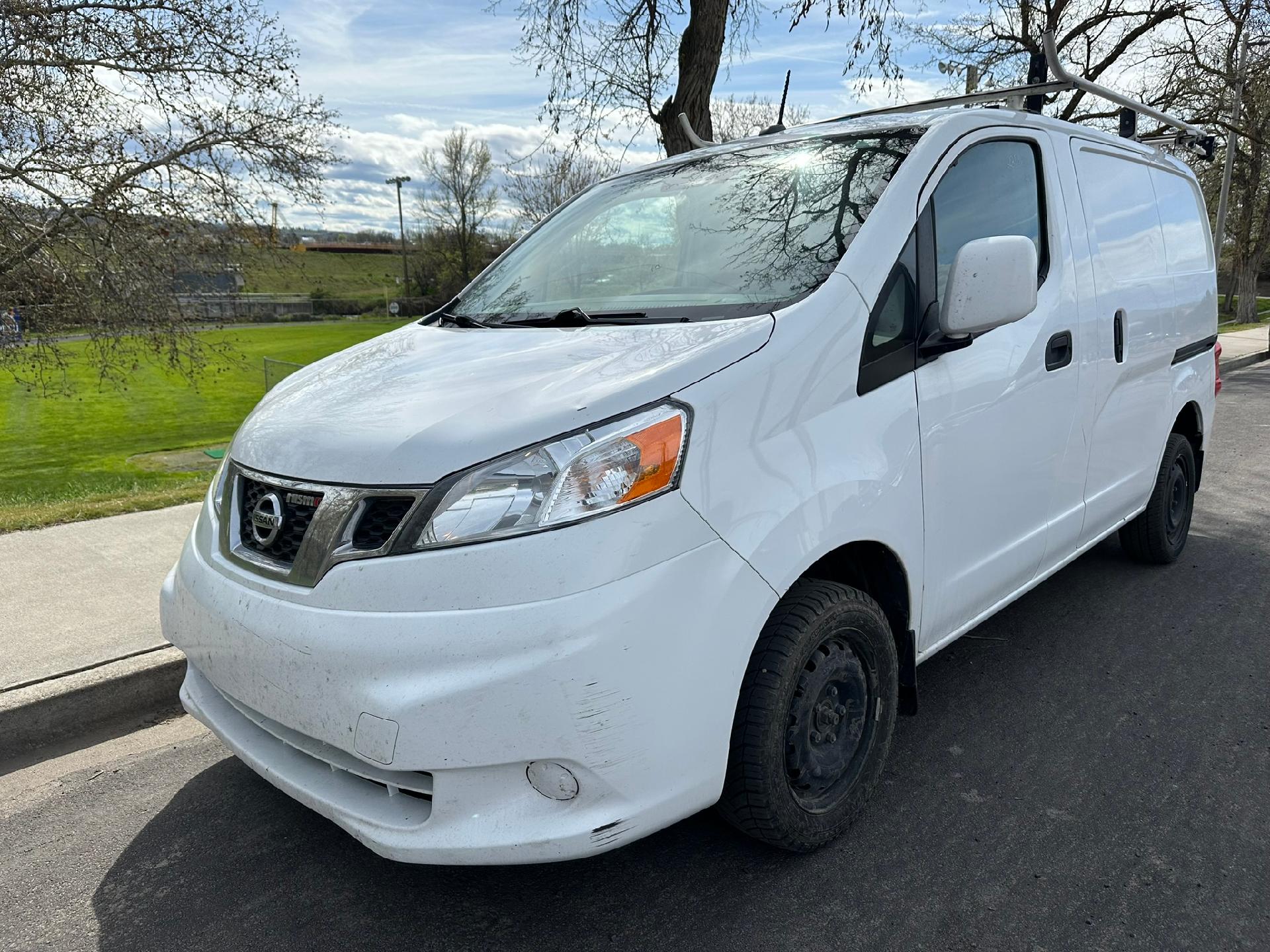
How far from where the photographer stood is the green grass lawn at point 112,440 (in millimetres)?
6715

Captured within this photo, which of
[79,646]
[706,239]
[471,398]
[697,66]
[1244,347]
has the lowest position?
[1244,347]

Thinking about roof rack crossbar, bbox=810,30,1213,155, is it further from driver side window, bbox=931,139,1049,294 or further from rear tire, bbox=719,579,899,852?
rear tire, bbox=719,579,899,852

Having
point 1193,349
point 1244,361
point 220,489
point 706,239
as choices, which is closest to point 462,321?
point 706,239

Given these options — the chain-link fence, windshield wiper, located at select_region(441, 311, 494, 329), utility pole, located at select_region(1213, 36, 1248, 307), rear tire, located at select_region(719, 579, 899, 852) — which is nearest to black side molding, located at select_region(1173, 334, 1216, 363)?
rear tire, located at select_region(719, 579, 899, 852)

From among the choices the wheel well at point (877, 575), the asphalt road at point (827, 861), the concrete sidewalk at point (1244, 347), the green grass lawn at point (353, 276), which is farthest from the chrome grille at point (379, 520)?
the green grass lawn at point (353, 276)

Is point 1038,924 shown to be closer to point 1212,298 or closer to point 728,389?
point 728,389

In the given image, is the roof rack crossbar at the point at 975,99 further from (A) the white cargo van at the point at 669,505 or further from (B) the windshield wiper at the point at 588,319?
(B) the windshield wiper at the point at 588,319

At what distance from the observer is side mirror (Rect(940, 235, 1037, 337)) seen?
258 centimetres

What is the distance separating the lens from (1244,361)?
16.5 m

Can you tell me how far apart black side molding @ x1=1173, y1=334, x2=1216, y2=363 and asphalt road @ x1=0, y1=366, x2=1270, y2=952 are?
1.57 metres

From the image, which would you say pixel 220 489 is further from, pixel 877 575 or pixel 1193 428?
pixel 1193 428

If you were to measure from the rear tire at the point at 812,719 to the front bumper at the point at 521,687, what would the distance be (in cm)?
16

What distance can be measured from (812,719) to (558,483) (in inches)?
39.7

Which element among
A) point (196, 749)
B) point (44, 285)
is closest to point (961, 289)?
point (196, 749)
